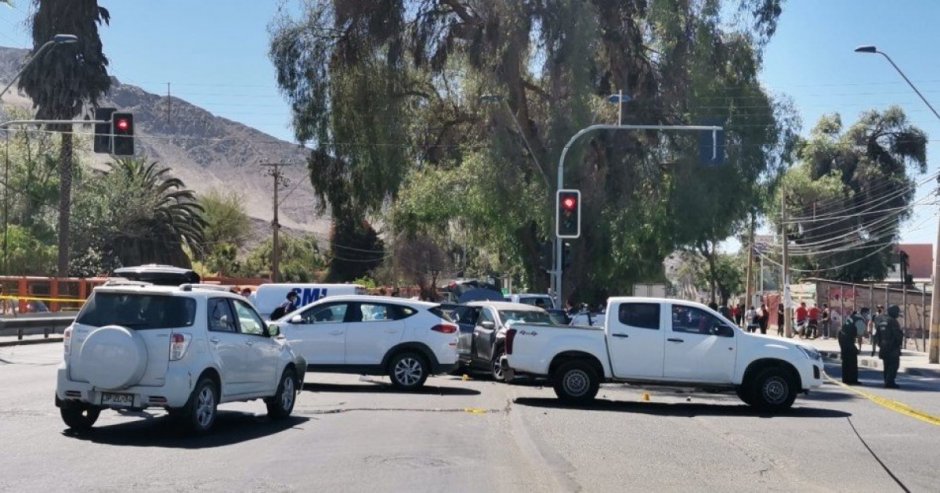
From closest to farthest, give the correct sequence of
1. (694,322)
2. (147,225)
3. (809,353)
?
1. (694,322)
2. (809,353)
3. (147,225)

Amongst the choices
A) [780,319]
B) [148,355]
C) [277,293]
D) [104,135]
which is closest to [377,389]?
→ [148,355]

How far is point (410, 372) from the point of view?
20594 millimetres

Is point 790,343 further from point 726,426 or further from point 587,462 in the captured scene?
point 587,462

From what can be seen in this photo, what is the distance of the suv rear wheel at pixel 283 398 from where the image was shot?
595 inches

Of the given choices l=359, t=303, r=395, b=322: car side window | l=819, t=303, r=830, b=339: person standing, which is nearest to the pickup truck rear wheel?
l=359, t=303, r=395, b=322: car side window

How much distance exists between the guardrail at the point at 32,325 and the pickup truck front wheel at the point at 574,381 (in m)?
20.6

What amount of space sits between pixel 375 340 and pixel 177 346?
25.6 feet

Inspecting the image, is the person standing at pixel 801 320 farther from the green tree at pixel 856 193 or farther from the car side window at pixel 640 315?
the car side window at pixel 640 315

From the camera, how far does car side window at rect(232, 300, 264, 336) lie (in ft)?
47.1

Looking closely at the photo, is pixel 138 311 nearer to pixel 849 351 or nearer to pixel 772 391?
pixel 772 391

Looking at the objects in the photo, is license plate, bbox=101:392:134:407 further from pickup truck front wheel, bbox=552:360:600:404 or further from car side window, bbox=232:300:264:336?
pickup truck front wheel, bbox=552:360:600:404

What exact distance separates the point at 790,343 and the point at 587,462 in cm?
786

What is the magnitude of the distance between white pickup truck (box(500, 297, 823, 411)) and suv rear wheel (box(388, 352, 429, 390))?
2.17m

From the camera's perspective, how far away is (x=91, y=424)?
44.5 feet
